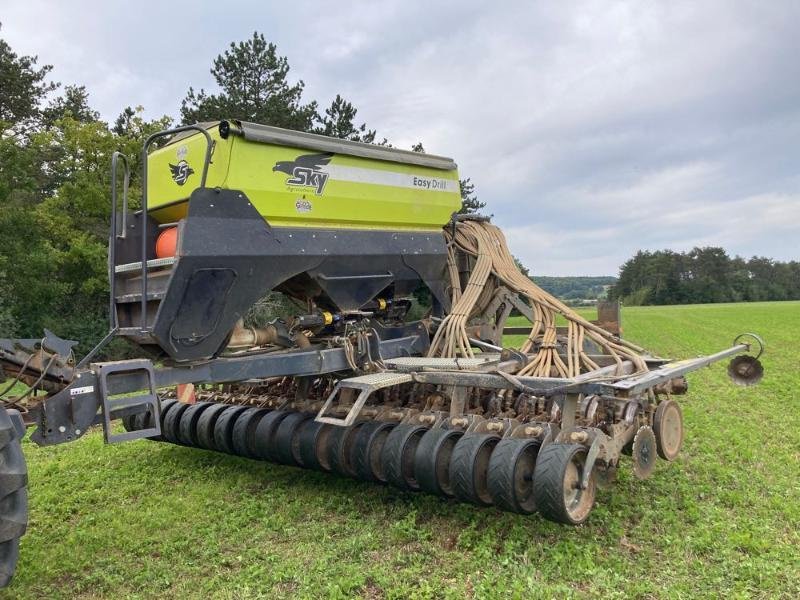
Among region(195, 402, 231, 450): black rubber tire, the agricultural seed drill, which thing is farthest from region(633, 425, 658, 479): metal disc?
region(195, 402, 231, 450): black rubber tire

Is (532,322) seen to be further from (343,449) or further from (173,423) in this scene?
(173,423)

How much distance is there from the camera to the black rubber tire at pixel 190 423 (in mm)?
6113

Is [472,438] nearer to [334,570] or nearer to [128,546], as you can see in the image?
[334,570]

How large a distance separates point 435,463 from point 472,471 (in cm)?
29

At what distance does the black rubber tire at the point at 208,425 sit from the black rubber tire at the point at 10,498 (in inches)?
106

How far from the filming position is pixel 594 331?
18.4ft

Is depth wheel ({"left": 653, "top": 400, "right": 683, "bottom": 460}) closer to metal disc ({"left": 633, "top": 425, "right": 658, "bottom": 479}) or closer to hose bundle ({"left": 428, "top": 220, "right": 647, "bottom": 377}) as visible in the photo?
metal disc ({"left": 633, "top": 425, "right": 658, "bottom": 479})

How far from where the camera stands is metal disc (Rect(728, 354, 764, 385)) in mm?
6000

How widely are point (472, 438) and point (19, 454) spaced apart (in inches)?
104

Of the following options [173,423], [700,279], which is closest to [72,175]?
[173,423]

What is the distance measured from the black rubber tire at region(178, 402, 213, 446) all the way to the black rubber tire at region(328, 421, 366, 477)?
1.77 m

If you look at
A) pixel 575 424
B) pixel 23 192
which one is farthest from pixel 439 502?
pixel 23 192

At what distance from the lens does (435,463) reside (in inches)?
171

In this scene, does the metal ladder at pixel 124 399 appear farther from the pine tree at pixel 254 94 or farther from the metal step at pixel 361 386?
the pine tree at pixel 254 94
